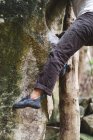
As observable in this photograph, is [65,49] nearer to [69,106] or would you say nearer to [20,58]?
[20,58]

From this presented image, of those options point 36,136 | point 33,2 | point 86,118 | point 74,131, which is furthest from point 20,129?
point 86,118

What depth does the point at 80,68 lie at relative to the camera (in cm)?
933

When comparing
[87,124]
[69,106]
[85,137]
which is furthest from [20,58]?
[87,124]

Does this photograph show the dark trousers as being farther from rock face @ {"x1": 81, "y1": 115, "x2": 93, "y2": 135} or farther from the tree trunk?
rock face @ {"x1": 81, "y1": 115, "x2": 93, "y2": 135}

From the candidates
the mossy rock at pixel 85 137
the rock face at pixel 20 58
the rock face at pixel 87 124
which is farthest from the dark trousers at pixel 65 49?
the rock face at pixel 87 124

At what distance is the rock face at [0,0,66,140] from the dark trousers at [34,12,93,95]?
2.82ft

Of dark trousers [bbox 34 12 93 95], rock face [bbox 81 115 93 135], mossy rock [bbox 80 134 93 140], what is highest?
dark trousers [bbox 34 12 93 95]

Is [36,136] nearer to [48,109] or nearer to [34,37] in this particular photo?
[48,109]

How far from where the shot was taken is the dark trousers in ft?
14.4

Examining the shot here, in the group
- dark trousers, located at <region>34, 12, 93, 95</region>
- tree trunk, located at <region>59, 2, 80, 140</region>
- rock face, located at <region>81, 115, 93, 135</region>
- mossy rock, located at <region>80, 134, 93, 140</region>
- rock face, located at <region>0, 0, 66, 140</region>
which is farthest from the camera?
rock face, located at <region>81, 115, 93, 135</region>

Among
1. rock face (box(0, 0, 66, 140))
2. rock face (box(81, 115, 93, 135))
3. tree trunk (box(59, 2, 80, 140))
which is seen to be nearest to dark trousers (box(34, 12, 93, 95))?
rock face (box(0, 0, 66, 140))

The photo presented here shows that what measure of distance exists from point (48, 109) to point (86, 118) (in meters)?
2.02

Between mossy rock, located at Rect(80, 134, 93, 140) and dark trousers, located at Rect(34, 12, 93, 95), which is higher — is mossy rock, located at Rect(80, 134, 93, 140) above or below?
below

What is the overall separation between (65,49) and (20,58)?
102 centimetres
